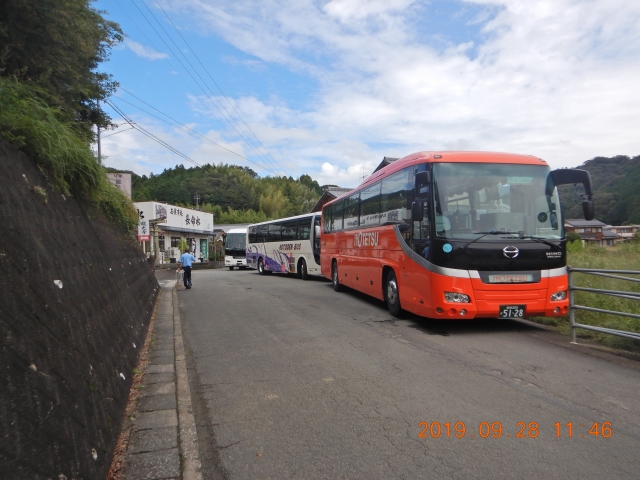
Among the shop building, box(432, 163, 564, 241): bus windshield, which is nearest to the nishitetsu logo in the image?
box(432, 163, 564, 241): bus windshield

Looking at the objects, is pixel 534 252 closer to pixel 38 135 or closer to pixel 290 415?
pixel 290 415

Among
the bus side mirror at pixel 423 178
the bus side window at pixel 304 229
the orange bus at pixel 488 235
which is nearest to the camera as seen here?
the orange bus at pixel 488 235

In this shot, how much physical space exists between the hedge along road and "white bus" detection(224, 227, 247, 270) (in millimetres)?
28703

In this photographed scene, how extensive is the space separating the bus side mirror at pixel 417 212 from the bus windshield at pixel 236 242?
29514 millimetres

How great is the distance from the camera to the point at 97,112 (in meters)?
12.8

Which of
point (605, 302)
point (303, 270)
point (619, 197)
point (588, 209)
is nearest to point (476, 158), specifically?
point (588, 209)

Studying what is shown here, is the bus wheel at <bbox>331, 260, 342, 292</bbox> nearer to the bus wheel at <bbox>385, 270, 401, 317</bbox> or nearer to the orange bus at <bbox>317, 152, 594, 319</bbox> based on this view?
the bus wheel at <bbox>385, 270, 401, 317</bbox>

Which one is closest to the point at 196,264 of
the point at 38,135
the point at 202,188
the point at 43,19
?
the point at 202,188

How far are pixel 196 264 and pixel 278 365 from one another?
3860 cm

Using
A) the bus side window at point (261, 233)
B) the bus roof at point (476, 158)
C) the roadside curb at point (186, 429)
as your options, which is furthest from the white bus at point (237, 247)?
the roadside curb at point (186, 429)

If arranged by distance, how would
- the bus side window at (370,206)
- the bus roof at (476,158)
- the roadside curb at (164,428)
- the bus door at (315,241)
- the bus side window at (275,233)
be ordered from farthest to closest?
1. the bus side window at (275,233)
2. the bus door at (315,241)
3. the bus side window at (370,206)
4. the bus roof at (476,158)
5. the roadside curb at (164,428)

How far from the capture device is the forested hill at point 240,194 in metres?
68.9
